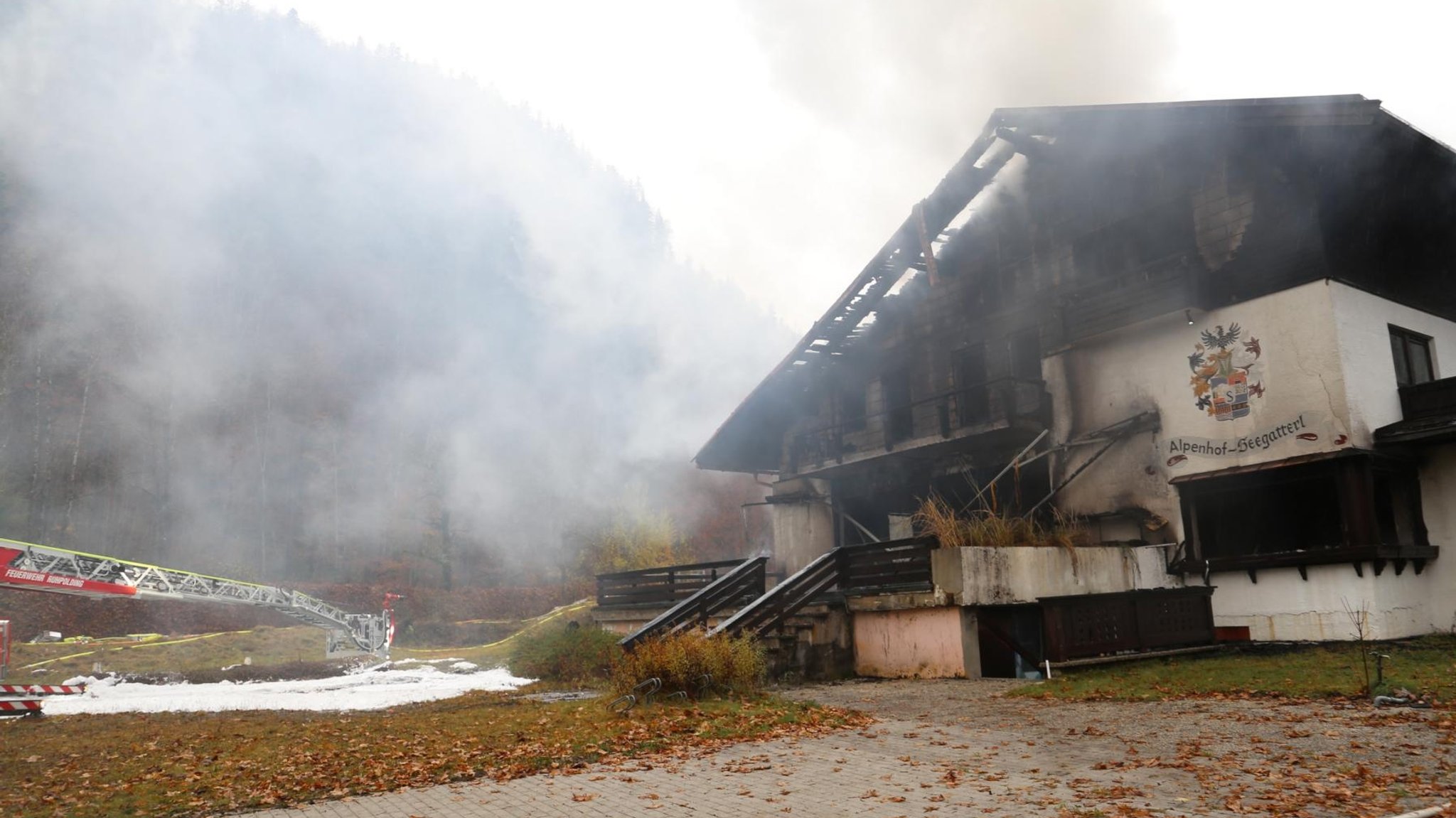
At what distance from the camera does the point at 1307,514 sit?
1547cm

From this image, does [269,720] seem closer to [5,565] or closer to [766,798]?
[766,798]

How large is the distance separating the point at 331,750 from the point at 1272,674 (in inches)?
416

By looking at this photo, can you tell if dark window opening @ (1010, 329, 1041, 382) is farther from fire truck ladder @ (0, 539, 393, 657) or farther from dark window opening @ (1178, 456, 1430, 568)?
fire truck ladder @ (0, 539, 393, 657)

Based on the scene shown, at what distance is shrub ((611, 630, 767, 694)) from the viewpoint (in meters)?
10.3

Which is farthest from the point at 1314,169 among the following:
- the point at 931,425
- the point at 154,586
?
the point at 154,586

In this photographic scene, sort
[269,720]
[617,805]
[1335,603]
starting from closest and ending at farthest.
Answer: [617,805]
[269,720]
[1335,603]

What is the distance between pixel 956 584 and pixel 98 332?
68.3 meters

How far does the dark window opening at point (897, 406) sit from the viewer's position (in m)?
21.1

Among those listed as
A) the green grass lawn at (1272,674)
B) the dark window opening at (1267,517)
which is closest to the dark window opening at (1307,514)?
the dark window opening at (1267,517)

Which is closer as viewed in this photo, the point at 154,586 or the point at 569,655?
the point at 569,655

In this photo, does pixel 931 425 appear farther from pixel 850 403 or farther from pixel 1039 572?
pixel 1039 572

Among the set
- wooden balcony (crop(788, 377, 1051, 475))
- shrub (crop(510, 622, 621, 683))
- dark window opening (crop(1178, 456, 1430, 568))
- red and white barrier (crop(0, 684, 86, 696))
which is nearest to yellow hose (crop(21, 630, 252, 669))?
red and white barrier (crop(0, 684, 86, 696))

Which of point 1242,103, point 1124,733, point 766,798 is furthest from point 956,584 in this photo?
point 1242,103

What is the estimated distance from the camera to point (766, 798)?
5.95 m
